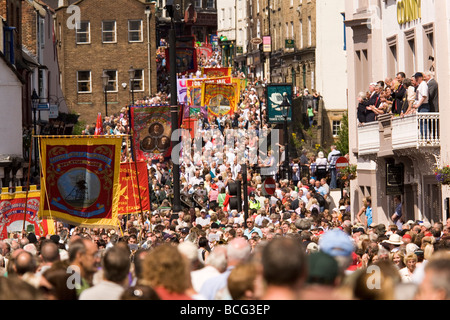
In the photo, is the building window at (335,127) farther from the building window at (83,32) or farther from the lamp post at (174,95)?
the lamp post at (174,95)

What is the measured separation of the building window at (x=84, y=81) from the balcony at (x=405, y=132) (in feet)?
166

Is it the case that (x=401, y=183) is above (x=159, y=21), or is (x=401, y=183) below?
below

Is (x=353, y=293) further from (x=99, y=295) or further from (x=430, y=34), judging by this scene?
(x=430, y=34)

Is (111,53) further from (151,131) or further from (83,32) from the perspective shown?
(151,131)

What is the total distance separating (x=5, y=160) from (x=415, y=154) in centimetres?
1681

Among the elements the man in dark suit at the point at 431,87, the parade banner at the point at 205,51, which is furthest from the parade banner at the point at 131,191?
the parade banner at the point at 205,51

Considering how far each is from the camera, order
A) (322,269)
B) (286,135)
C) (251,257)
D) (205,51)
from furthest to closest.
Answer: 1. (205,51)
2. (286,135)
3. (251,257)
4. (322,269)

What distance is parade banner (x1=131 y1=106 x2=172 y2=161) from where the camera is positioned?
31.5m

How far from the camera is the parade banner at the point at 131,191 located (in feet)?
83.0

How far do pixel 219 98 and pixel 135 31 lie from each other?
98.0 ft

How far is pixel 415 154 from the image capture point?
→ 27578 millimetres

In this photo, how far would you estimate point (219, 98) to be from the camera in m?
50.5

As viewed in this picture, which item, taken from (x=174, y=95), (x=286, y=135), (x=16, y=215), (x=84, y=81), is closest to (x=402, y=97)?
(x=174, y=95)
